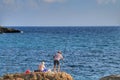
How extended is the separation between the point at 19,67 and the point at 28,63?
436 cm

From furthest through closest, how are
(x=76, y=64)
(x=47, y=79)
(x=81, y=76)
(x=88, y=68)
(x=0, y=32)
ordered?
(x=0, y=32) → (x=76, y=64) → (x=88, y=68) → (x=81, y=76) → (x=47, y=79)

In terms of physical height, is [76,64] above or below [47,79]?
below

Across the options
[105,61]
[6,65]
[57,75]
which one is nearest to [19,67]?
[6,65]

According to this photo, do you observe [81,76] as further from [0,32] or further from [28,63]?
[0,32]

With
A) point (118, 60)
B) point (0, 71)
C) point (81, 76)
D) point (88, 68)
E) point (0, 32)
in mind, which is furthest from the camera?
point (0, 32)

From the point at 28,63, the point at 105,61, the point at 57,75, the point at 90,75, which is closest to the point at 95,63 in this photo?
Result: the point at 105,61

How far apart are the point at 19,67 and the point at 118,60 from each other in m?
16.4

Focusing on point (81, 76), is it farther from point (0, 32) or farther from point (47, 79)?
point (0, 32)

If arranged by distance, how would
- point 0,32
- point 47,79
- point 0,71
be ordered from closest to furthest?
point 47,79 < point 0,71 < point 0,32

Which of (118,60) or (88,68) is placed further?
(118,60)

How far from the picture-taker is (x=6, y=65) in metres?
55.3

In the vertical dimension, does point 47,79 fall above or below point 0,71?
above

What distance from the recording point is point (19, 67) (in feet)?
175

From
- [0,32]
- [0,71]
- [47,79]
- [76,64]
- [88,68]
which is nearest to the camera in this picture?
[47,79]
